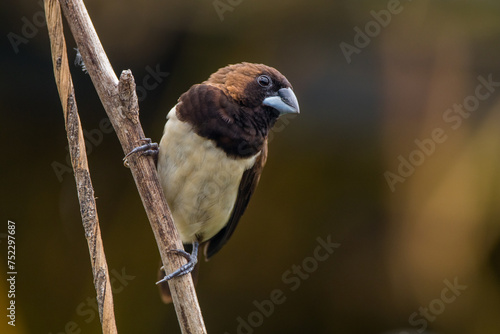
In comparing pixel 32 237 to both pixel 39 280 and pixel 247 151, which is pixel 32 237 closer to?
pixel 39 280

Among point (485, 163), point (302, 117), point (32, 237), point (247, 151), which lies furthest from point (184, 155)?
point (485, 163)

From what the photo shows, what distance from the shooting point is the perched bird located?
2.18 meters

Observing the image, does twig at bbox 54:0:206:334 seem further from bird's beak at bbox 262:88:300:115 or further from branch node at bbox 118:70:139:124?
bird's beak at bbox 262:88:300:115

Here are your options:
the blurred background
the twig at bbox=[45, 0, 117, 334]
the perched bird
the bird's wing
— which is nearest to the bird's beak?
the perched bird

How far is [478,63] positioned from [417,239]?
4.38ft

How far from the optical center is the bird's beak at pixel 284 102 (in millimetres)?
2264

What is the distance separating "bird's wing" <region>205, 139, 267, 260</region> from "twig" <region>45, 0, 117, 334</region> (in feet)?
3.10

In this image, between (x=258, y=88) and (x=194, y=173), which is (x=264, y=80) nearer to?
(x=258, y=88)

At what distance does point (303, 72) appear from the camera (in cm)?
378

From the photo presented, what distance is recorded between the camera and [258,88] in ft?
7.44

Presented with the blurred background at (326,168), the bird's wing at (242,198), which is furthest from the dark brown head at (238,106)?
the blurred background at (326,168)

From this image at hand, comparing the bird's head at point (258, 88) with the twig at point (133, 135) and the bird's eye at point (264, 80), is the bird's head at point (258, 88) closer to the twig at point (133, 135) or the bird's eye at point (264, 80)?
the bird's eye at point (264, 80)

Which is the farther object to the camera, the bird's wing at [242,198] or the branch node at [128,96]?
the bird's wing at [242,198]

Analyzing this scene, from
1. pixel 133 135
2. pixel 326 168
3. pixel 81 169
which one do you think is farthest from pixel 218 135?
pixel 326 168
